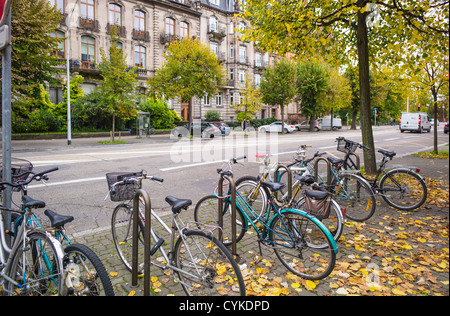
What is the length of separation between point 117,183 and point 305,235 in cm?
223

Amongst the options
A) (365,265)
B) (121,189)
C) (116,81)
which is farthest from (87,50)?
(365,265)

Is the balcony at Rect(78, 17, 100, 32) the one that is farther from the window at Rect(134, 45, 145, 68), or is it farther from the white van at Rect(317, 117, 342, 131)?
the white van at Rect(317, 117, 342, 131)

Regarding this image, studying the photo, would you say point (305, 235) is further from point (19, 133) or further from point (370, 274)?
point (19, 133)

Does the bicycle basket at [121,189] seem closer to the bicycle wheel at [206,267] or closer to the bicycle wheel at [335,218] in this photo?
the bicycle wheel at [206,267]

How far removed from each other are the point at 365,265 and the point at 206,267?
2.03 metres

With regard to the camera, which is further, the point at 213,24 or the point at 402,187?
the point at 213,24

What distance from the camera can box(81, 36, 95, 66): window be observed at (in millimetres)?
33062

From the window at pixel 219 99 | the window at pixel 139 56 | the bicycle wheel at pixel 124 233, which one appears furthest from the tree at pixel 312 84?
the bicycle wheel at pixel 124 233

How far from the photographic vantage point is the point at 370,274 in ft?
11.7

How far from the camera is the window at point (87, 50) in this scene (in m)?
33.1

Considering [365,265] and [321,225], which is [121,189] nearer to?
[321,225]

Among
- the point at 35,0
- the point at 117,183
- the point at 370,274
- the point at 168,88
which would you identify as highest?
the point at 35,0

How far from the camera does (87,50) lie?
3350 centimetres
